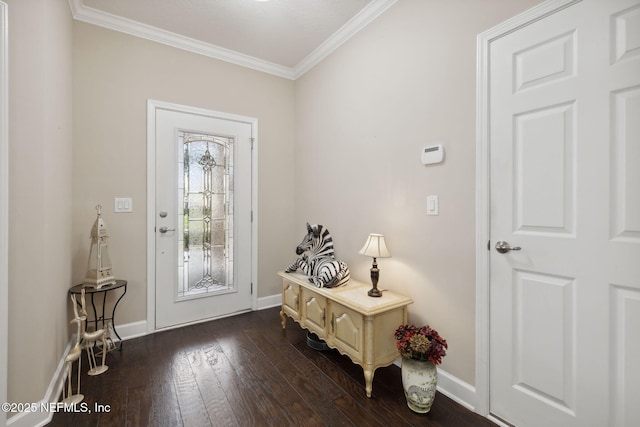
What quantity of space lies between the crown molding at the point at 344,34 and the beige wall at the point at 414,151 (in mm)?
63

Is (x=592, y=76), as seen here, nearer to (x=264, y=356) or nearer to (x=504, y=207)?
(x=504, y=207)

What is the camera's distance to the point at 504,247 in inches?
60.2

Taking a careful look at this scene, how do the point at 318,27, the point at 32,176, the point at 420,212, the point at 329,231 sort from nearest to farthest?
the point at 32,176 → the point at 420,212 → the point at 318,27 → the point at 329,231

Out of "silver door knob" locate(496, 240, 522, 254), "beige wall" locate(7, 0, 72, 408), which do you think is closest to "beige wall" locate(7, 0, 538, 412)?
"beige wall" locate(7, 0, 72, 408)

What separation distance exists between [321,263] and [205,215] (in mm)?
1339

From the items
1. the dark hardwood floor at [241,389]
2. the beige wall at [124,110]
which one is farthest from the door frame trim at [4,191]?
the beige wall at [124,110]

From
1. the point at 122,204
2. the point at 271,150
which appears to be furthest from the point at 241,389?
the point at 271,150

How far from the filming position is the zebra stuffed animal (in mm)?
2230

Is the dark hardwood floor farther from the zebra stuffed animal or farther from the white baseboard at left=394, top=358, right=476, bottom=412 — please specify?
the zebra stuffed animal

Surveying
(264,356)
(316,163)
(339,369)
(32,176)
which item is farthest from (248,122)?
(339,369)

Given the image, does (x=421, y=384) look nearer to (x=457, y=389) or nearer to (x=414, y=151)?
(x=457, y=389)

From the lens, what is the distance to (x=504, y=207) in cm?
154

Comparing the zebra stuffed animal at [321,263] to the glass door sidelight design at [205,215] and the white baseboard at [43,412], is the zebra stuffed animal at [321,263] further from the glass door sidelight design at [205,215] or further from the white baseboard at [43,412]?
the white baseboard at [43,412]

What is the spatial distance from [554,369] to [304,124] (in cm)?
288
